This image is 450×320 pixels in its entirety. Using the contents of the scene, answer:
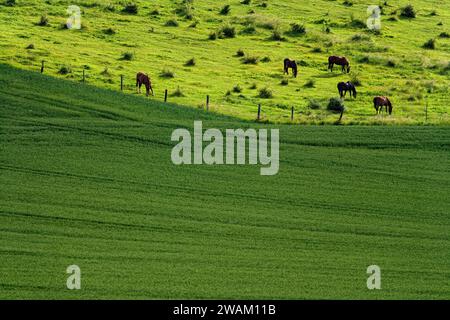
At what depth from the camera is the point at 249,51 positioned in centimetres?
6319

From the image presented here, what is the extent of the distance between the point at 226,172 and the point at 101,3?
3829cm

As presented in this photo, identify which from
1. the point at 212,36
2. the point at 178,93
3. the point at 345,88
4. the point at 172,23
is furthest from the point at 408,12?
the point at 178,93

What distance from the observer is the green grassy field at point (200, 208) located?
24.5m

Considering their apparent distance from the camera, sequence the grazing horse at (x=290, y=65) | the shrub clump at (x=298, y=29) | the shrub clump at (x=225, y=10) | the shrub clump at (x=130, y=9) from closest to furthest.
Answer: the grazing horse at (x=290, y=65), the shrub clump at (x=298, y=29), the shrub clump at (x=130, y=9), the shrub clump at (x=225, y=10)

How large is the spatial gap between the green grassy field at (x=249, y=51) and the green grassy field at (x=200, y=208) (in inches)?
248

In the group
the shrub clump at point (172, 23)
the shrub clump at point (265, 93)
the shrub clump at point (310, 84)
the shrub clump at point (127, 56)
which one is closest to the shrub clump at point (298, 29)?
the shrub clump at point (172, 23)

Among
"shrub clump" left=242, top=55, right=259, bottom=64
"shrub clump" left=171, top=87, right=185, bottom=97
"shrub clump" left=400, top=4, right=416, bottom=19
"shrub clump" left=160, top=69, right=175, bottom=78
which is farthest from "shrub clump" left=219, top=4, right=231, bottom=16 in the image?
"shrub clump" left=171, top=87, right=185, bottom=97

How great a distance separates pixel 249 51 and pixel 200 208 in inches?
1307

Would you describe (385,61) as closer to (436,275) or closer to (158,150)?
(158,150)

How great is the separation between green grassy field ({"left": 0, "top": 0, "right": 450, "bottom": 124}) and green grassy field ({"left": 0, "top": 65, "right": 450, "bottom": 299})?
6.30 meters

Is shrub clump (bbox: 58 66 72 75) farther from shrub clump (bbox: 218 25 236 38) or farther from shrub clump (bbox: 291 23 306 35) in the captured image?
shrub clump (bbox: 291 23 306 35)

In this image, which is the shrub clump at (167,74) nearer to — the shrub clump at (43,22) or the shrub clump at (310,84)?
the shrub clump at (310,84)

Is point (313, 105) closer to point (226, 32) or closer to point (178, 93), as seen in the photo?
point (178, 93)

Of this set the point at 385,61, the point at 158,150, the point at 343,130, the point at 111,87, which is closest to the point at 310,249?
the point at 158,150
